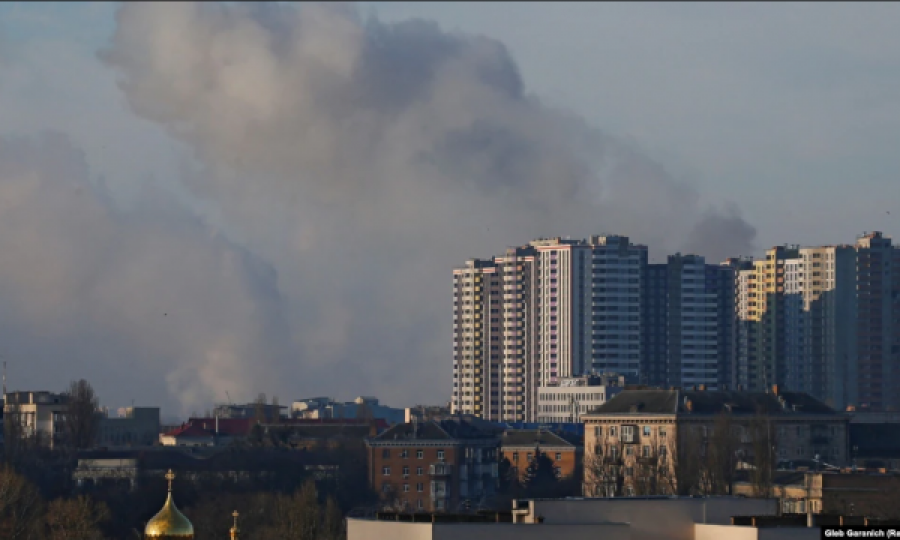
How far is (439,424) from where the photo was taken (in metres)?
134

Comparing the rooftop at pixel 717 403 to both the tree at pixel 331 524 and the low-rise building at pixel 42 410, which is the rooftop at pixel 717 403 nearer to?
the tree at pixel 331 524

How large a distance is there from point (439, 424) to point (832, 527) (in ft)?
304

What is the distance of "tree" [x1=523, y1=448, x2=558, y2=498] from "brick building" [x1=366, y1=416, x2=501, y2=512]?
294 cm

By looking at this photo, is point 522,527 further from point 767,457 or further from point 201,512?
point 201,512

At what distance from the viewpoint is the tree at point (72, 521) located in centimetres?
8525

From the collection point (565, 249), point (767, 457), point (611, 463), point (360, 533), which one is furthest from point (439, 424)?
point (360, 533)

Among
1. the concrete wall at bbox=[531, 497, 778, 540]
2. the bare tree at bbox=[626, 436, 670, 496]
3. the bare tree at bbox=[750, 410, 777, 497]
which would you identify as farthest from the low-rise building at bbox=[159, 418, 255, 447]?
the concrete wall at bbox=[531, 497, 778, 540]

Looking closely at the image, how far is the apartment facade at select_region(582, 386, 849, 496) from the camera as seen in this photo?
109688mm

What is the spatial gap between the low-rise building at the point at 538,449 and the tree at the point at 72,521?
39205 millimetres

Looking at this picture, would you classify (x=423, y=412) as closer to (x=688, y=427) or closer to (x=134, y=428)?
(x=134, y=428)

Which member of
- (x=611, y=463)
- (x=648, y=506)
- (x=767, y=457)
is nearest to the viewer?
(x=648, y=506)

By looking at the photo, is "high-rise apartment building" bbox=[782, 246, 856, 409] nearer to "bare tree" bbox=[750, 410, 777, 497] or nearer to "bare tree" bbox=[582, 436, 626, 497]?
"bare tree" bbox=[582, 436, 626, 497]

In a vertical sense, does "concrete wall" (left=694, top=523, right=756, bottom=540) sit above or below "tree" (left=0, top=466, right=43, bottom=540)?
above

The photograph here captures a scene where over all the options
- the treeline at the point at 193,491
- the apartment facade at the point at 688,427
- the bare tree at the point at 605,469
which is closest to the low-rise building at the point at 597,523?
the treeline at the point at 193,491
